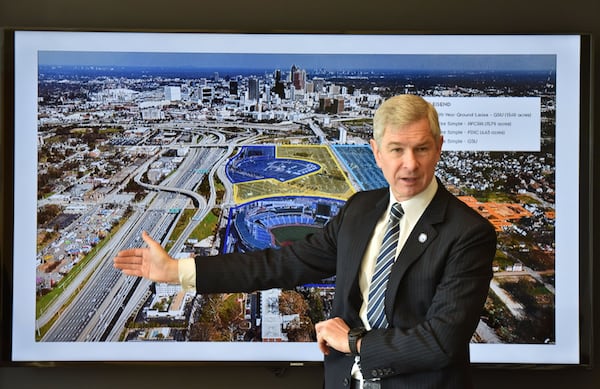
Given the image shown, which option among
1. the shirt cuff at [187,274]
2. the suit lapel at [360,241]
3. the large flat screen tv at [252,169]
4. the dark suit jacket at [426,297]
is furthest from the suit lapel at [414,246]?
the large flat screen tv at [252,169]

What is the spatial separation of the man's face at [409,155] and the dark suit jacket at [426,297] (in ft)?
0.30

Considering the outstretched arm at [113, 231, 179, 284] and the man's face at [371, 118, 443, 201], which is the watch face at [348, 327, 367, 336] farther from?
the outstretched arm at [113, 231, 179, 284]

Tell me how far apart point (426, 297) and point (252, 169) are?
61.3 inches

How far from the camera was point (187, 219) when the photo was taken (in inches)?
124

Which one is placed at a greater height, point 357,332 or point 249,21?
point 249,21

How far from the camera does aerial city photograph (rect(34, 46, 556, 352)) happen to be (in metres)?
3.11

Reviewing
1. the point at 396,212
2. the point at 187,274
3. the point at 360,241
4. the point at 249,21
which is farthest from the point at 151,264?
the point at 249,21

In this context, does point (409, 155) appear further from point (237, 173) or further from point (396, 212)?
point (237, 173)

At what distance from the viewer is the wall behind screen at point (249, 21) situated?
3.23 m

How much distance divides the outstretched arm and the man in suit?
52 cm

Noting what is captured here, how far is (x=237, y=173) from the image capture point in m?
3.17

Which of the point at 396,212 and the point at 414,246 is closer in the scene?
the point at 414,246

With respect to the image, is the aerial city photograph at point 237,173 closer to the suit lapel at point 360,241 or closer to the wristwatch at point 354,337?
the suit lapel at point 360,241
